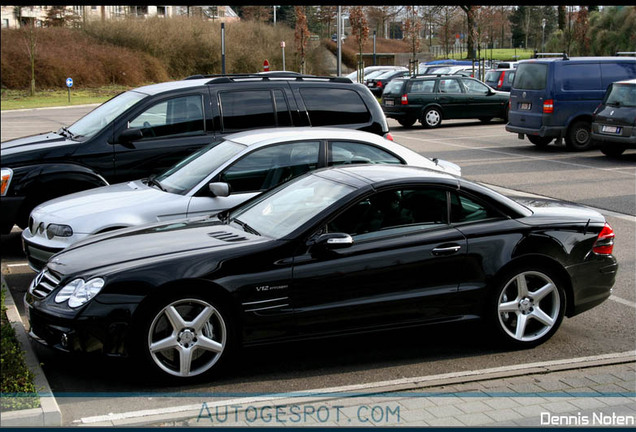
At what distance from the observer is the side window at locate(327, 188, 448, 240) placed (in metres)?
5.72

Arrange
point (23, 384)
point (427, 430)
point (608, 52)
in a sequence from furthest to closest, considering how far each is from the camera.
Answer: point (608, 52), point (23, 384), point (427, 430)

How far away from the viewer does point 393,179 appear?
5988 mm

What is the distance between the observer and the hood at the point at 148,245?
Result: 539 cm

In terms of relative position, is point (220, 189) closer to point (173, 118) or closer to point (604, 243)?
point (173, 118)

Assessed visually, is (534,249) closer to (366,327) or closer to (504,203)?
(504,203)

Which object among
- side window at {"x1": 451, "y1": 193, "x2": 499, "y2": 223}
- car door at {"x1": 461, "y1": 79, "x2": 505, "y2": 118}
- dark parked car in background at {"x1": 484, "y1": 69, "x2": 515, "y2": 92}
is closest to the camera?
side window at {"x1": 451, "y1": 193, "x2": 499, "y2": 223}

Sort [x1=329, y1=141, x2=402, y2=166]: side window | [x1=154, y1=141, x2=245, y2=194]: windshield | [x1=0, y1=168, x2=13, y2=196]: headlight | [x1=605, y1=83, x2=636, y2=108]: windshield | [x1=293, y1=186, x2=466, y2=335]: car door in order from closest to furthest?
[x1=293, y1=186, x2=466, y2=335]: car door < [x1=154, y1=141, x2=245, y2=194]: windshield < [x1=329, y1=141, x2=402, y2=166]: side window < [x1=0, y1=168, x2=13, y2=196]: headlight < [x1=605, y1=83, x2=636, y2=108]: windshield

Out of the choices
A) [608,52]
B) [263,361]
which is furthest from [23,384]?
[608,52]

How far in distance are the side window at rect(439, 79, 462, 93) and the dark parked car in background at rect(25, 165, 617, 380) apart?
2111 centimetres

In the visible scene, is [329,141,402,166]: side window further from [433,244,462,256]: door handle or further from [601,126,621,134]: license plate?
[601,126,621,134]: license plate

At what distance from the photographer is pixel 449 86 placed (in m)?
27.4

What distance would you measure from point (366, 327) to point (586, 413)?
1540 mm

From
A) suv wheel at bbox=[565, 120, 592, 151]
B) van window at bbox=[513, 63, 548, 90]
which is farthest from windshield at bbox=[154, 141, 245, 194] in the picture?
suv wheel at bbox=[565, 120, 592, 151]

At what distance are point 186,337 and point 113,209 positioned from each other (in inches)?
98.2
